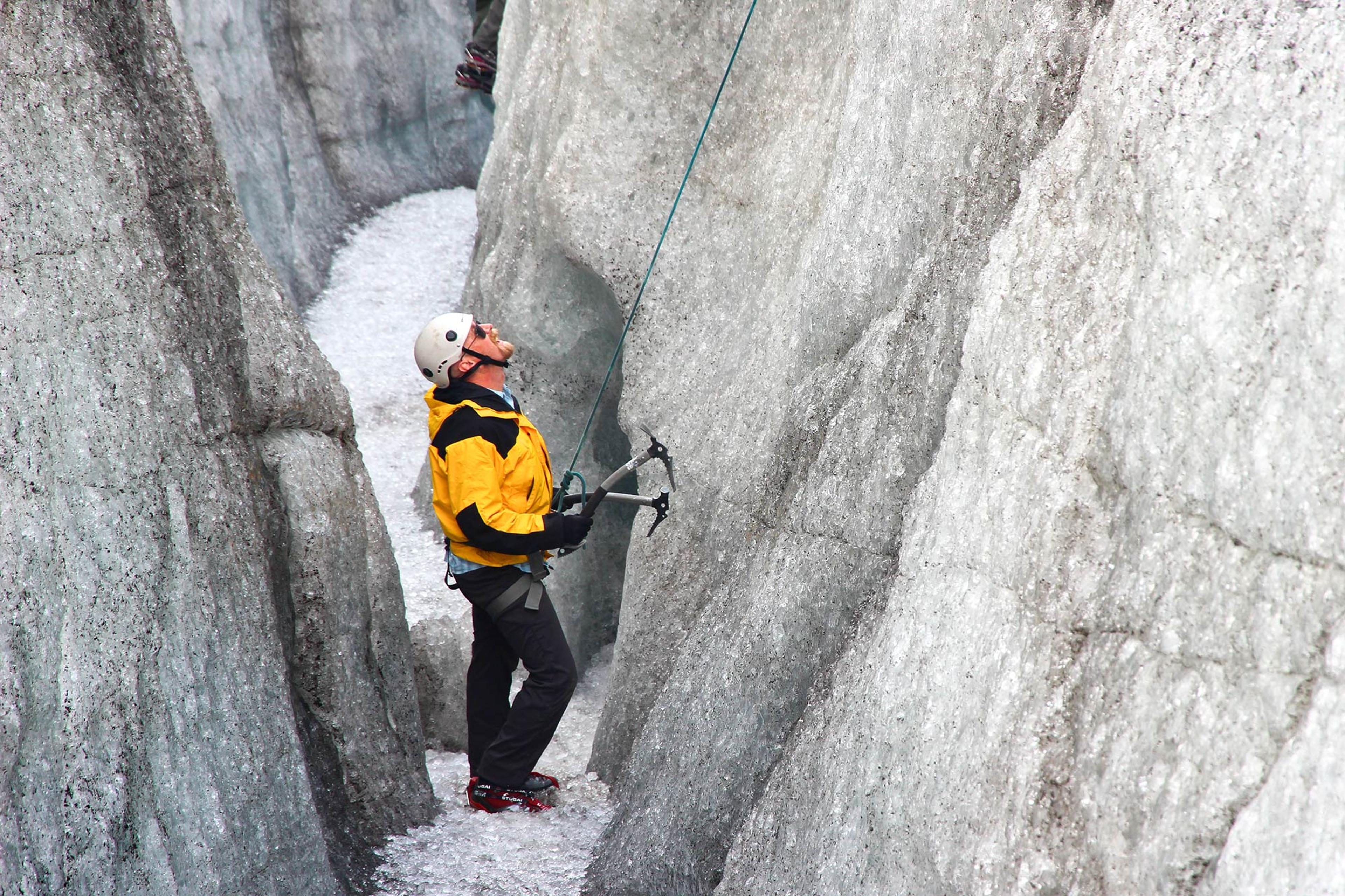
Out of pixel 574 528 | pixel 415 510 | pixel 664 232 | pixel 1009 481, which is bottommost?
pixel 415 510

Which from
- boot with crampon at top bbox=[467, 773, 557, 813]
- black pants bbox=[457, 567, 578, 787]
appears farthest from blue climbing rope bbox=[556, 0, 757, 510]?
boot with crampon at top bbox=[467, 773, 557, 813]

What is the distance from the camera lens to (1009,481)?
350 centimetres

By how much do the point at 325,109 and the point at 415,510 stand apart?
7984 millimetres

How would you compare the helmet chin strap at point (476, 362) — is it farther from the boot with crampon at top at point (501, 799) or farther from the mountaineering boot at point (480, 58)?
the mountaineering boot at point (480, 58)

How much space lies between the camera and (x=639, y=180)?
7.30 meters

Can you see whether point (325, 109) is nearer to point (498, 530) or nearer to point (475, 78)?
point (475, 78)

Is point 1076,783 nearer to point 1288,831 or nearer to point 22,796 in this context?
point 1288,831

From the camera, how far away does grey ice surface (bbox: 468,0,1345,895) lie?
2652mm

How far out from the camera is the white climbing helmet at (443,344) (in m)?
5.41

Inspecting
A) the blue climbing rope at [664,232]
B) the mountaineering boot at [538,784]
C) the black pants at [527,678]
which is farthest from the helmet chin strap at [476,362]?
the mountaineering boot at [538,784]

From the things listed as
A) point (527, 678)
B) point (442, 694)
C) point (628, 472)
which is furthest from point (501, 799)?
point (628, 472)

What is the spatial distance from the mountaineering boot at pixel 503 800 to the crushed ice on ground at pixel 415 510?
1.8 inches

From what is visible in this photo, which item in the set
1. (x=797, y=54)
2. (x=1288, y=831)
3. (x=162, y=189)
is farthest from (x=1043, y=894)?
(x=797, y=54)

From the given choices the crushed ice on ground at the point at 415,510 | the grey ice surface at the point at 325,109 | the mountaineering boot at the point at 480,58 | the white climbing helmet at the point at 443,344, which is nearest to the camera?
Result: the crushed ice on ground at the point at 415,510
